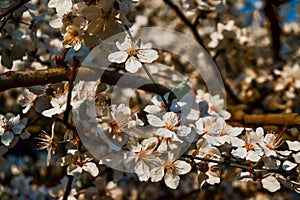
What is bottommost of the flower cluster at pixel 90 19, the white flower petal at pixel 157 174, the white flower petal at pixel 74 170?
the white flower petal at pixel 74 170

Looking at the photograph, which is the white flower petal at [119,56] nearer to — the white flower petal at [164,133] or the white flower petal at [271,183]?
the white flower petal at [164,133]

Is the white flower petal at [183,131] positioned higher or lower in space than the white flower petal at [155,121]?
lower

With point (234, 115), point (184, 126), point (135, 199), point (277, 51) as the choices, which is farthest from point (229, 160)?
point (135, 199)

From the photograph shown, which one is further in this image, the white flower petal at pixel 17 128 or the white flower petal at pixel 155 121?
the white flower petal at pixel 17 128

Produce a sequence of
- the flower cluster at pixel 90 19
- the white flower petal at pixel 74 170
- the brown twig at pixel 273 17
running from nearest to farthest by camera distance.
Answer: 1. the flower cluster at pixel 90 19
2. the white flower petal at pixel 74 170
3. the brown twig at pixel 273 17

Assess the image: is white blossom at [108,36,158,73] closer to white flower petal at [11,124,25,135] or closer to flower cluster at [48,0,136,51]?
flower cluster at [48,0,136,51]

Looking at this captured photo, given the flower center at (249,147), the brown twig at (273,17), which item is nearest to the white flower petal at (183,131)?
the flower center at (249,147)

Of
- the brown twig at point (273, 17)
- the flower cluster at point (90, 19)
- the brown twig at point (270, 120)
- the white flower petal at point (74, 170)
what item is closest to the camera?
the flower cluster at point (90, 19)

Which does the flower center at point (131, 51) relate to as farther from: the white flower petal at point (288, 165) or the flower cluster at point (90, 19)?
the white flower petal at point (288, 165)
